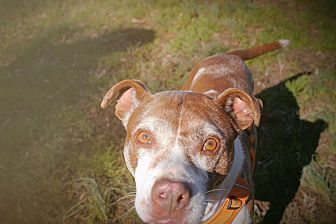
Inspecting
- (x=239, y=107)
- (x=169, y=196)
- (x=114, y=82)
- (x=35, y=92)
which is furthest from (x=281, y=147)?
(x=35, y=92)

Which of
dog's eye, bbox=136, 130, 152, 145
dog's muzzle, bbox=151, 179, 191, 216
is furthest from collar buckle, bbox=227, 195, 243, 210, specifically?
dog's eye, bbox=136, 130, 152, 145

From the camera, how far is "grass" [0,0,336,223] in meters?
4.70

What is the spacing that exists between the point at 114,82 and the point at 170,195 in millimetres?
4260

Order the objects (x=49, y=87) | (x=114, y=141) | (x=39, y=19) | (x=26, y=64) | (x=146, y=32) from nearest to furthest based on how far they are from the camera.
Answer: (x=114, y=141), (x=49, y=87), (x=26, y=64), (x=146, y=32), (x=39, y=19)

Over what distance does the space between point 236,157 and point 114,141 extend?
7.84 ft

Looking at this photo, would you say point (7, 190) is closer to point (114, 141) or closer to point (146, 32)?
point (114, 141)

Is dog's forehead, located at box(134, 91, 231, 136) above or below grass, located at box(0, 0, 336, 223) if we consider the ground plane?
above

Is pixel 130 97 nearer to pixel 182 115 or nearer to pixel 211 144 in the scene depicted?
pixel 182 115

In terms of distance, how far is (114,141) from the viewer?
5422 millimetres

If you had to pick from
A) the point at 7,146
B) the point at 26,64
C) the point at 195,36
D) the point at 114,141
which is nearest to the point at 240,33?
the point at 195,36

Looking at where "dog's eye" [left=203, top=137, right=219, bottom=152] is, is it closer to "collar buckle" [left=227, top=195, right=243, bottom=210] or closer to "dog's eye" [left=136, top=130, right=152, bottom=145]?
"dog's eye" [left=136, top=130, right=152, bottom=145]

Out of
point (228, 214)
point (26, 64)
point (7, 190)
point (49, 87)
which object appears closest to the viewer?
point (228, 214)

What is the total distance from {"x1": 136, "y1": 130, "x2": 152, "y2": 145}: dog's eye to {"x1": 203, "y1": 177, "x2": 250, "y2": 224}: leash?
96 centimetres

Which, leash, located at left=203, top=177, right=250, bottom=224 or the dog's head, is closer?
the dog's head
